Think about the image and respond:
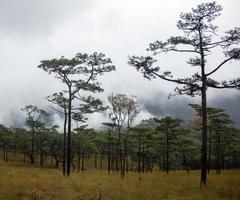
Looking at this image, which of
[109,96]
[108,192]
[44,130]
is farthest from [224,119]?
[44,130]

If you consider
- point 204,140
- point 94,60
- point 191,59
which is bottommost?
point 204,140

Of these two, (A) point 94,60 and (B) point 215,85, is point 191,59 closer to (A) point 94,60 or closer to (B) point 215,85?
(B) point 215,85

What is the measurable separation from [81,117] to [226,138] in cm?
2768

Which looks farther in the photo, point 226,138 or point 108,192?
point 226,138

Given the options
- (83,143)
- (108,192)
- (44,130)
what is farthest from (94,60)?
(44,130)

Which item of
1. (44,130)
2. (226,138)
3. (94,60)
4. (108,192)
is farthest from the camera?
(44,130)

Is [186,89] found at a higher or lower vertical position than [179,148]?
higher

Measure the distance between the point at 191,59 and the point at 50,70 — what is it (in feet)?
46.3

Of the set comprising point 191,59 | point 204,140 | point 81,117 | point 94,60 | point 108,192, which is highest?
point 94,60

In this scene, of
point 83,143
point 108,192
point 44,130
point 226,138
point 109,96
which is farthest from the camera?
point 44,130

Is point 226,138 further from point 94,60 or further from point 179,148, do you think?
point 94,60

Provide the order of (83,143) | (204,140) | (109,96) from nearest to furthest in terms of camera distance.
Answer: (204,140)
(109,96)
(83,143)

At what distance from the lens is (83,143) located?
69750 mm

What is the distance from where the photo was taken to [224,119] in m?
43.3
